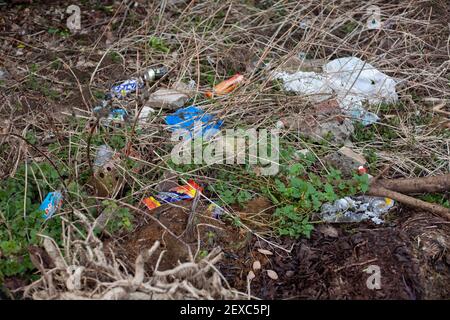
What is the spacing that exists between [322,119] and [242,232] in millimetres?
1043

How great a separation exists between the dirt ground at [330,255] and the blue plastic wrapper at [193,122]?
2.07 feet

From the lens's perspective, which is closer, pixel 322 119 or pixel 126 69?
pixel 322 119

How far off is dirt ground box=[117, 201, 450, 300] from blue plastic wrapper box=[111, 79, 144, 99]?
1.19m

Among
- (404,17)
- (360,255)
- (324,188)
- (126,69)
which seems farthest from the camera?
(404,17)

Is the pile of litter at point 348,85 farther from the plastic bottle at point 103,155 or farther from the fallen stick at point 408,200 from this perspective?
the plastic bottle at point 103,155

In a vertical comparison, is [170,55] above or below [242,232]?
above

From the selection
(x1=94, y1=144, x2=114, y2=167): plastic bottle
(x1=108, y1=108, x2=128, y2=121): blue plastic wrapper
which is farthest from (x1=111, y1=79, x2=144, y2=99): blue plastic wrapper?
(x1=94, y1=144, x2=114, y2=167): plastic bottle

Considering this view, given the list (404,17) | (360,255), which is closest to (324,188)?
(360,255)

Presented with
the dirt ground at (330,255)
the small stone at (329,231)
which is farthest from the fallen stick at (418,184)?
the small stone at (329,231)

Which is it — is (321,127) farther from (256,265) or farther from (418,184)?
(256,265)

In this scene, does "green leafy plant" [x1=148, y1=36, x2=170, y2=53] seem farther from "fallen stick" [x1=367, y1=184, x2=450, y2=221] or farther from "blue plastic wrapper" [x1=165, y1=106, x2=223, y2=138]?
"fallen stick" [x1=367, y1=184, x2=450, y2=221]

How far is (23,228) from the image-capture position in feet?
8.74
